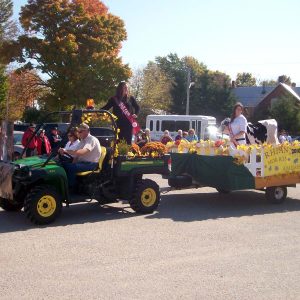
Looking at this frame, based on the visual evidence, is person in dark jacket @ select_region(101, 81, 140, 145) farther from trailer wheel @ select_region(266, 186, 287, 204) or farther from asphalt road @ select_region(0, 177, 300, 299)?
trailer wheel @ select_region(266, 186, 287, 204)

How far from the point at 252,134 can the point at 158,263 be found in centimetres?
583

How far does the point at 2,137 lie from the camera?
1574 cm

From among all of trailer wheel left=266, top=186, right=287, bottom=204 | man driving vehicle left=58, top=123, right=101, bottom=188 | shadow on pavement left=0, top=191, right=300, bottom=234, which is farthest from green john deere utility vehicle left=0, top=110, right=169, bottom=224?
trailer wheel left=266, top=186, right=287, bottom=204

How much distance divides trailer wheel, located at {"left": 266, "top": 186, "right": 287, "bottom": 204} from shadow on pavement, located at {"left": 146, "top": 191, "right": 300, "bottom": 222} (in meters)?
0.11

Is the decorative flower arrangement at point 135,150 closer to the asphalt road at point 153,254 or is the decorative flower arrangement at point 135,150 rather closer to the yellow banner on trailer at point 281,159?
the asphalt road at point 153,254

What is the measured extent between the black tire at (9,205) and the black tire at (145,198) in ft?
6.60

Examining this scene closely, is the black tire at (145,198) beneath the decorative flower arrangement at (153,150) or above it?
beneath

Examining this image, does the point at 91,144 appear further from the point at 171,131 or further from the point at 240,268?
the point at 171,131

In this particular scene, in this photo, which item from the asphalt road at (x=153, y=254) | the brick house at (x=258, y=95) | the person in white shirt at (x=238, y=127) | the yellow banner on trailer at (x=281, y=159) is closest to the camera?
the asphalt road at (x=153, y=254)

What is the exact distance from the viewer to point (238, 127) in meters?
10.4

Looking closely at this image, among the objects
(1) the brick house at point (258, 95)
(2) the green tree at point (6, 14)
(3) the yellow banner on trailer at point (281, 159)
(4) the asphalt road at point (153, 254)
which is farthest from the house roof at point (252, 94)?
(4) the asphalt road at point (153, 254)

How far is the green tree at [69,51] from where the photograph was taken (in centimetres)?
2720

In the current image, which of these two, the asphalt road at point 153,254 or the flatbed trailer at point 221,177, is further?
the flatbed trailer at point 221,177

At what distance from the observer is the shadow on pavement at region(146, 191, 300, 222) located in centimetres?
872
